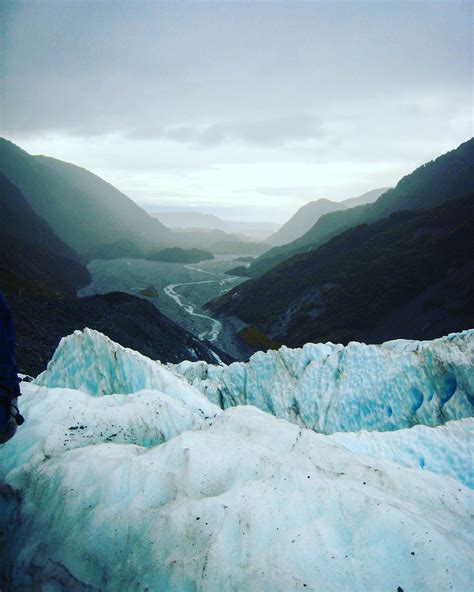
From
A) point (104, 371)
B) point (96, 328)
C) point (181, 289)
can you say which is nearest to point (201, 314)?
point (181, 289)

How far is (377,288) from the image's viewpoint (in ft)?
176

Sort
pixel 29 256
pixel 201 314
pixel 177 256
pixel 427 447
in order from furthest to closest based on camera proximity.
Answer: pixel 177 256 < pixel 29 256 < pixel 201 314 < pixel 427 447

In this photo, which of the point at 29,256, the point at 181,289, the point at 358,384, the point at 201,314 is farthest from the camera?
the point at 181,289

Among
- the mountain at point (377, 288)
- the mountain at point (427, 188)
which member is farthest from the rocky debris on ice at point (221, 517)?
the mountain at point (427, 188)

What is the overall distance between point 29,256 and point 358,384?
74.9 metres

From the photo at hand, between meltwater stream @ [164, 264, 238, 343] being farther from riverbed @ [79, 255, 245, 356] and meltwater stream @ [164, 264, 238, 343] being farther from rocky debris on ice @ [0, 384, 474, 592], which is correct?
rocky debris on ice @ [0, 384, 474, 592]

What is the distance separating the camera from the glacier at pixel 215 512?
426cm

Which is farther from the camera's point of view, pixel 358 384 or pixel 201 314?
pixel 201 314

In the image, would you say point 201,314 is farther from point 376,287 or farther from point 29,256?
point 29,256

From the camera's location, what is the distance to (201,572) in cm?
425

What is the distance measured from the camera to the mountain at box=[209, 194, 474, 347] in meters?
44.0

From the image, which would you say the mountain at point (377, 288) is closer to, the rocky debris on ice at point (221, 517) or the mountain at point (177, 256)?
the rocky debris on ice at point (221, 517)

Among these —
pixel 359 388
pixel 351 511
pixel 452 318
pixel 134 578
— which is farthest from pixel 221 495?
pixel 452 318

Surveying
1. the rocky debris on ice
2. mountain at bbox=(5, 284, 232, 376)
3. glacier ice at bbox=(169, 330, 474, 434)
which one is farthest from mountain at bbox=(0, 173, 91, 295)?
the rocky debris on ice
